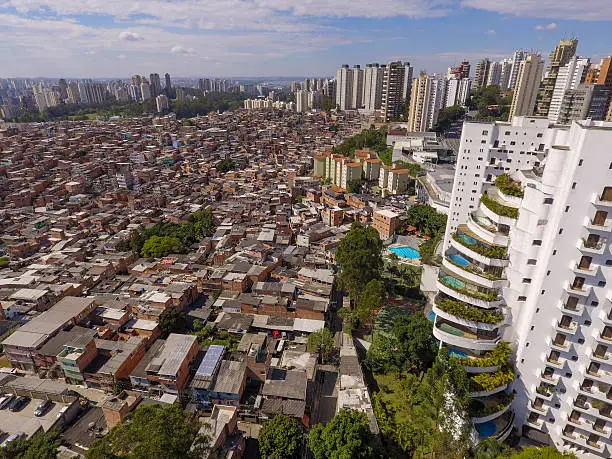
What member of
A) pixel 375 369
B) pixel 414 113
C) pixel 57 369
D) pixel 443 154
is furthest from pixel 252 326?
pixel 414 113

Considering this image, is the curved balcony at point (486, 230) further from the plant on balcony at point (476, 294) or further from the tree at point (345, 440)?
the tree at point (345, 440)

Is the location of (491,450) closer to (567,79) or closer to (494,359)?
(494,359)

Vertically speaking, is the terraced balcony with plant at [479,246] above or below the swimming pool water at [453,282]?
above

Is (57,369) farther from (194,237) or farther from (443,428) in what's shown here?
(443,428)

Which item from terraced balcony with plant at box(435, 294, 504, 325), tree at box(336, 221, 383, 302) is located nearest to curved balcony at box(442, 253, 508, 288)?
terraced balcony with plant at box(435, 294, 504, 325)

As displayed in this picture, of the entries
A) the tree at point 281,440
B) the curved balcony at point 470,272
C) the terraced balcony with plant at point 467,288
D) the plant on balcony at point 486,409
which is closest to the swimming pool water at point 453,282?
the terraced balcony with plant at point 467,288

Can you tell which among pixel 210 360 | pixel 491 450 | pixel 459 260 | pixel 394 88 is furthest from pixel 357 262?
pixel 394 88
